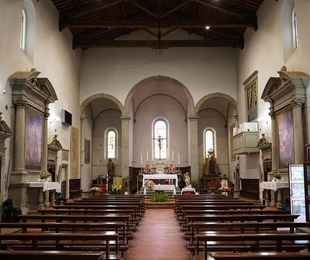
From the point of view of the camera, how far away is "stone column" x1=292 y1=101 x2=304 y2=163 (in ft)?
36.9

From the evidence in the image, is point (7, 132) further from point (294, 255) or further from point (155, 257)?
point (294, 255)

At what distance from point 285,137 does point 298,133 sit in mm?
1173

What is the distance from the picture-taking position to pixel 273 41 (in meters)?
14.4

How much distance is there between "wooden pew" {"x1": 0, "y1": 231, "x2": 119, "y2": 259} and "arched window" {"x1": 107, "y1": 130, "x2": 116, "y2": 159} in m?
18.3

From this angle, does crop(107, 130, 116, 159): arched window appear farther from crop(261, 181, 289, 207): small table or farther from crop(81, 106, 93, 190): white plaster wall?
crop(261, 181, 289, 207): small table

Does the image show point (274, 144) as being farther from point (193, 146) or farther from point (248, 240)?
point (248, 240)

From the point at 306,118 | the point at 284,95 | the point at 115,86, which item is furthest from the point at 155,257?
the point at 115,86

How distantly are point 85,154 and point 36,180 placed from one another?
31.3 ft

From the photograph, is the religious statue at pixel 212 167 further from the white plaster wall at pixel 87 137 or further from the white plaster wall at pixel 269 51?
the white plaster wall at pixel 87 137

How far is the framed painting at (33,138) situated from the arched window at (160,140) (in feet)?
38.4

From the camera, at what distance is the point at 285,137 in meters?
12.5

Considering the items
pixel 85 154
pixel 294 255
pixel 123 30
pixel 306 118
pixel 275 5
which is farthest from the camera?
pixel 85 154

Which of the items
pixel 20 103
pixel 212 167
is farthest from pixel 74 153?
pixel 212 167

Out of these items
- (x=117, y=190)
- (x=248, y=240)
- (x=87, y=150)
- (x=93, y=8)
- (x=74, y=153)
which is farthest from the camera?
(x=87, y=150)
